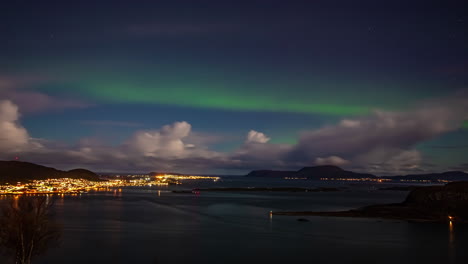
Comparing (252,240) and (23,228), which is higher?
(23,228)

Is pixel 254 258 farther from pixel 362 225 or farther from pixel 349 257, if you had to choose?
pixel 362 225

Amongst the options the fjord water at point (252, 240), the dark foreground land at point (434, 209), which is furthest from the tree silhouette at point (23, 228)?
the dark foreground land at point (434, 209)

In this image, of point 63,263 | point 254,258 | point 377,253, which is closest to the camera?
point 63,263

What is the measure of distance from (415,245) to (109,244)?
111 ft

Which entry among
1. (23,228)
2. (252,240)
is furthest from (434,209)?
(23,228)

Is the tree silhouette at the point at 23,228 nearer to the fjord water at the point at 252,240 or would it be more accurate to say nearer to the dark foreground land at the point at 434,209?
the fjord water at the point at 252,240

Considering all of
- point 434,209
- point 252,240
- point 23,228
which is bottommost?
point 252,240

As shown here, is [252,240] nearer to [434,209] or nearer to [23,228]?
[23,228]

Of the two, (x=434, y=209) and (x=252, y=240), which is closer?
(x=252, y=240)

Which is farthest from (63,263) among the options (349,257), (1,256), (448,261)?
(448,261)

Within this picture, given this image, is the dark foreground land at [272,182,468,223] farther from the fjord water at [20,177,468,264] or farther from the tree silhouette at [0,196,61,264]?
the tree silhouette at [0,196,61,264]

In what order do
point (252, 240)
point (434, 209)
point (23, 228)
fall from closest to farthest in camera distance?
1. point (23, 228)
2. point (252, 240)
3. point (434, 209)

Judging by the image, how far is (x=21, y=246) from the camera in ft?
81.2

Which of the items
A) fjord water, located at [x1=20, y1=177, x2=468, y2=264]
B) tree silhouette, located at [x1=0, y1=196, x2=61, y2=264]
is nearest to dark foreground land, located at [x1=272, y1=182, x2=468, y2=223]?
fjord water, located at [x1=20, y1=177, x2=468, y2=264]
